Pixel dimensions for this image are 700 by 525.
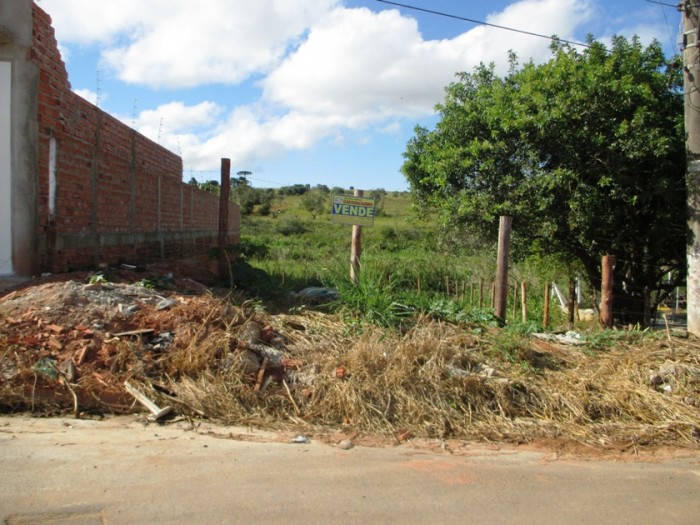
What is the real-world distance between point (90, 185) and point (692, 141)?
28.3ft

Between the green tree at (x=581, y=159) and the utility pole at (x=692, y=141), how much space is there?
441mm

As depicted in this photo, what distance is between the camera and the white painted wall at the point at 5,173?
6809 mm

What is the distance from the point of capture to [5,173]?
6.84 m

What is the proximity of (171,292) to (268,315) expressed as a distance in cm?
121

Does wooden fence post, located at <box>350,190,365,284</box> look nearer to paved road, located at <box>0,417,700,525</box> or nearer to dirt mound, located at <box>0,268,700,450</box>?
dirt mound, located at <box>0,268,700,450</box>

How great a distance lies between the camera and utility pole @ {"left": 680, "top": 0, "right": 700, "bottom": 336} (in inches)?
294

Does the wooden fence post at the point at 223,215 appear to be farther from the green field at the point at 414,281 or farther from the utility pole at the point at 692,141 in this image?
the utility pole at the point at 692,141

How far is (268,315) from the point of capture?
6.82 meters

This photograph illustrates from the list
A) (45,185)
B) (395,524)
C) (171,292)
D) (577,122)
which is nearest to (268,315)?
(171,292)

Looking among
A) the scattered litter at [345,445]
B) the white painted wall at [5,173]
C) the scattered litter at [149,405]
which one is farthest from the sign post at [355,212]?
the white painted wall at [5,173]

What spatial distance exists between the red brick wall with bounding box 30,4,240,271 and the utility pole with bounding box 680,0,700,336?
8498mm

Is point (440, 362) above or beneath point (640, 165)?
beneath

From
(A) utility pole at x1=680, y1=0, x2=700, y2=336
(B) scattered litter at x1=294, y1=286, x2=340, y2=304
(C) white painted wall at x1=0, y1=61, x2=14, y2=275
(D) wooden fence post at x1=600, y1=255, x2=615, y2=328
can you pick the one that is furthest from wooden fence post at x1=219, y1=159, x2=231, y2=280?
(A) utility pole at x1=680, y1=0, x2=700, y2=336

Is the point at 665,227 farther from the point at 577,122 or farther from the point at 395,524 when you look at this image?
the point at 395,524
